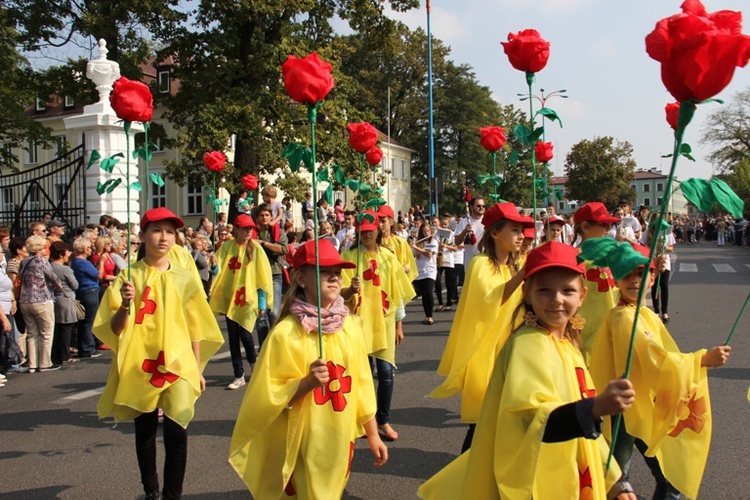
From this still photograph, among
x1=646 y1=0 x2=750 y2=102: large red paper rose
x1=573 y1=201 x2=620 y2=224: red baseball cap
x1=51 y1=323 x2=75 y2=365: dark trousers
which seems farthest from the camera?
x1=51 y1=323 x2=75 y2=365: dark trousers

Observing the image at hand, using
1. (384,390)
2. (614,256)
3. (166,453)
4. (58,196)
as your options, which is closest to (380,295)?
(384,390)

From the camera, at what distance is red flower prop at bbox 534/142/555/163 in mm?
5560

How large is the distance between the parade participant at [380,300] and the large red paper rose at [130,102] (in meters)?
1.79

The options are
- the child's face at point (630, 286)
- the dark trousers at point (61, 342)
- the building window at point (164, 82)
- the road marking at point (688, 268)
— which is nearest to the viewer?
the child's face at point (630, 286)

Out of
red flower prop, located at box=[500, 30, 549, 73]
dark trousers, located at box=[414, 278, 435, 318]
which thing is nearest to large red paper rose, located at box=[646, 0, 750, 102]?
red flower prop, located at box=[500, 30, 549, 73]

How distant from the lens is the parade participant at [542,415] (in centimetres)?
245

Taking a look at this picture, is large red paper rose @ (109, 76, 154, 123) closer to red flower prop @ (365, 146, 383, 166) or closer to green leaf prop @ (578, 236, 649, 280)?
red flower prop @ (365, 146, 383, 166)

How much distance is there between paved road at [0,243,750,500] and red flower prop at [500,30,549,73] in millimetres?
2777

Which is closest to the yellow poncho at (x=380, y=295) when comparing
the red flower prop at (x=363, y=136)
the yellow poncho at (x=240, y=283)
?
the red flower prop at (x=363, y=136)

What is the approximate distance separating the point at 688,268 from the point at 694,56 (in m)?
23.3

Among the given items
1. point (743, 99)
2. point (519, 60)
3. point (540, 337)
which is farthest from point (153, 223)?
point (743, 99)

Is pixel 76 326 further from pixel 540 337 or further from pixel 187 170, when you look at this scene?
pixel 187 170

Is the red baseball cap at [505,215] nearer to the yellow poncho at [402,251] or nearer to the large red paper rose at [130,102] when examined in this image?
the large red paper rose at [130,102]

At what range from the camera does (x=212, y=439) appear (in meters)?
5.77
